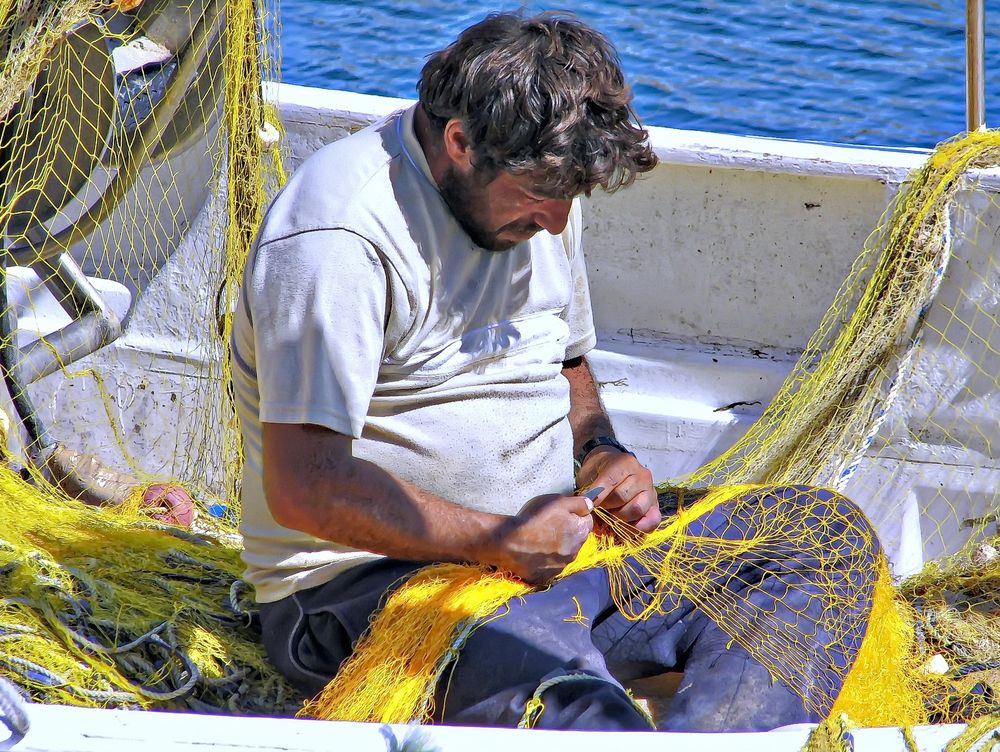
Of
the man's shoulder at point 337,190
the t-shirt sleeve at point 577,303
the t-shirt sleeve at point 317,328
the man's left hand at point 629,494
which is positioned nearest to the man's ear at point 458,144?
the man's shoulder at point 337,190

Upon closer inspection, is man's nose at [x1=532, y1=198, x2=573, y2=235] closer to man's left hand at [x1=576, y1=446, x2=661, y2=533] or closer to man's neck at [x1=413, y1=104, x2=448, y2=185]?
man's neck at [x1=413, y1=104, x2=448, y2=185]

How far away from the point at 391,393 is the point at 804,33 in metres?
8.99

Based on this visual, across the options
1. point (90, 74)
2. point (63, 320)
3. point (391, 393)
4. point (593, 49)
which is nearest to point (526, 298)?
point (391, 393)

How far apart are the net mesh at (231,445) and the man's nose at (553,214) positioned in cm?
64

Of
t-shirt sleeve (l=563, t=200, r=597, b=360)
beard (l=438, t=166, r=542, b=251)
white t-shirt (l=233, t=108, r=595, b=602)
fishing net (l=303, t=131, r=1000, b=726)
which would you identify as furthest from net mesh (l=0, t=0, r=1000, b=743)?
beard (l=438, t=166, r=542, b=251)

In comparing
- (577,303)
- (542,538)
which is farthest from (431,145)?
(542,538)

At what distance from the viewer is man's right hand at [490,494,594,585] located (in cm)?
196

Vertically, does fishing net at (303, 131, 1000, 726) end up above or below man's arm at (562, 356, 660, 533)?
below

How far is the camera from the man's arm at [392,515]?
72.6 inches

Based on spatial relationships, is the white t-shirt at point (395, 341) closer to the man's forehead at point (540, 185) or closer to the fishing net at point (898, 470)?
the man's forehead at point (540, 185)

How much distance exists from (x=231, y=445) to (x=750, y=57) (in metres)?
7.54

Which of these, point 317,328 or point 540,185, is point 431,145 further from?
point 317,328

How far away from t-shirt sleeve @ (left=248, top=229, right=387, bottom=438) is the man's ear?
8.9 inches

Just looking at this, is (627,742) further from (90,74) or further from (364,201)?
(90,74)
